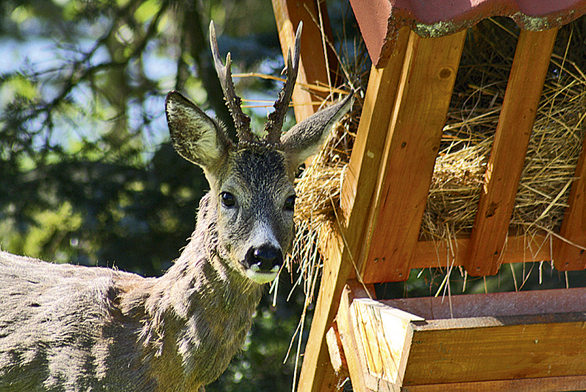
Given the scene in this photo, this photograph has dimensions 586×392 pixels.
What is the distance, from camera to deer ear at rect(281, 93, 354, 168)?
9.87ft

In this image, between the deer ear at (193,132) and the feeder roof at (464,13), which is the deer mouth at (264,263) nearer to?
the deer ear at (193,132)

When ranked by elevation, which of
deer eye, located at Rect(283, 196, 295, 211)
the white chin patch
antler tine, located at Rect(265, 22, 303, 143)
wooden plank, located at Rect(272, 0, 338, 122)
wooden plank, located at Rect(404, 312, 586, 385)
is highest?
wooden plank, located at Rect(272, 0, 338, 122)

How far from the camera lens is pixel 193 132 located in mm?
2941

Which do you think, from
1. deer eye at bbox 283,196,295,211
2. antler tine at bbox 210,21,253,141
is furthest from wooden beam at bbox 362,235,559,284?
antler tine at bbox 210,21,253,141

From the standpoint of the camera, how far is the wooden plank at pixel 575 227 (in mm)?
3172

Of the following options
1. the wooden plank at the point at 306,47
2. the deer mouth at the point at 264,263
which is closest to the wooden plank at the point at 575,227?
the wooden plank at the point at 306,47

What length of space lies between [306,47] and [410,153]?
1197 mm

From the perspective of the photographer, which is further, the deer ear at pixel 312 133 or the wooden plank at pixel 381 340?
the deer ear at pixel 312 133

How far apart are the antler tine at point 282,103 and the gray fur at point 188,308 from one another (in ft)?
0.23

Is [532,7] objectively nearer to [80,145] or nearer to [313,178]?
[313,178]

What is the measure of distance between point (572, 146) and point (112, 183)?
3898 mm

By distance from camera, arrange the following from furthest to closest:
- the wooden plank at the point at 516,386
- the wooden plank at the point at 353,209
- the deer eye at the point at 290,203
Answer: the deer eye at the point at 290,203 < the wooden plank at the point at 353,209 < the wooden plank at the point at 516,386

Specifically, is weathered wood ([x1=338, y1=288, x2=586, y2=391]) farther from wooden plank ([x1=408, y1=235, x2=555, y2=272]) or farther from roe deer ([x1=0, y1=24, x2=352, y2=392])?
roe deer ([x1=0, y1=24, x2=352, y2=392])

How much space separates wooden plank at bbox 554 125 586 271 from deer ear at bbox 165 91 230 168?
1738mm
